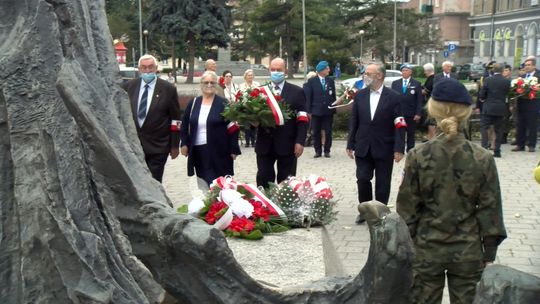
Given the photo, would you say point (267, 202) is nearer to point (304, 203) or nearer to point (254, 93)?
point (304, 203)

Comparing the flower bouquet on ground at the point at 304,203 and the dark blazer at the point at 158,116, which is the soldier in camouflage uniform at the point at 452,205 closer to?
the flower bouquet on ground at the point at 304,203

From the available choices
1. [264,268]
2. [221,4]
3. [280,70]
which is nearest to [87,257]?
[264,268]

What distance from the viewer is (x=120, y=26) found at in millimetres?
55375

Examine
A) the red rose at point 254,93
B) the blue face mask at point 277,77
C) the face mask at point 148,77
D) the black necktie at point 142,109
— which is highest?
the face mask at point 148,77

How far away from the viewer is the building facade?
65.3 m

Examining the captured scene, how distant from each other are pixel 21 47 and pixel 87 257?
2.45 feet

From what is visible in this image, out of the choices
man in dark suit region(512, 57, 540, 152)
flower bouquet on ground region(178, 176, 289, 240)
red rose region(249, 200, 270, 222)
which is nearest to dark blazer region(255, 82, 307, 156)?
flower bouquet on ground region(178, 176, 289, 240)

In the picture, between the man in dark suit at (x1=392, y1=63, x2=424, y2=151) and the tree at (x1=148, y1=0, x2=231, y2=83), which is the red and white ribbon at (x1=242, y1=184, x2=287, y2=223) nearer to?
the man in dark suit at (x1=392, y1=63, x2=424, y2=151)

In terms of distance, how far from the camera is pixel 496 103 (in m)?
14.5

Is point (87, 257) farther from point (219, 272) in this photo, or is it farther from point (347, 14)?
point (347, 14)

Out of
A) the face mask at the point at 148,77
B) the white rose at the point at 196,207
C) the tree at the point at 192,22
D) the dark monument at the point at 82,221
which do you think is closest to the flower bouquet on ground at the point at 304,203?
the white rose at the point at 196,207

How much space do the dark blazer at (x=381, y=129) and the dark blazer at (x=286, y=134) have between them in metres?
0.74

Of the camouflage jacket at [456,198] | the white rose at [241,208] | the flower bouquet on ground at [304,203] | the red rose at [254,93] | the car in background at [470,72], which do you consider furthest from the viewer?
the car in background at [470,72]

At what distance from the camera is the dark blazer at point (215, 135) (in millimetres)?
8000
